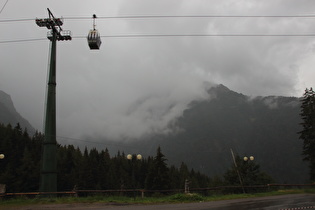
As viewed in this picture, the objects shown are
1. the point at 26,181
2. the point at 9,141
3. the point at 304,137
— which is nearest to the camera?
the point at 304,137

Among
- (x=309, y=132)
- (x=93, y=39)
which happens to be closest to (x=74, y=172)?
(x=309, y=132)

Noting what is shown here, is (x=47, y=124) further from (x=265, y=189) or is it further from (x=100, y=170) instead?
(x=100, y=170)

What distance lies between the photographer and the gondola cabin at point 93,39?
26391 millimetres

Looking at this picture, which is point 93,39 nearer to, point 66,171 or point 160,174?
point 160,174

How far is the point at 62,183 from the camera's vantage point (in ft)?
285

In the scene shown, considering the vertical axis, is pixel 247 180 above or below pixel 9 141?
below

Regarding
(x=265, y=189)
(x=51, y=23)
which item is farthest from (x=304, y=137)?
(x=51, y=23)

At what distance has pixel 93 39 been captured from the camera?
26422 mm

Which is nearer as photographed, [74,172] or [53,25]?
[53,25]

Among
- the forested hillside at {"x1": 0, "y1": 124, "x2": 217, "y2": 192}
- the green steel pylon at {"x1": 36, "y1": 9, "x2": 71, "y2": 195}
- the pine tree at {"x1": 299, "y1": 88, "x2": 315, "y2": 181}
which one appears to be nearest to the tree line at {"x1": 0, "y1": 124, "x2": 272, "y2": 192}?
the forested hillside at {"x1": 0, "y1": 124, "x2": 217, "y2": 192}

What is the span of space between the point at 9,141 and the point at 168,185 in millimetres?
49294

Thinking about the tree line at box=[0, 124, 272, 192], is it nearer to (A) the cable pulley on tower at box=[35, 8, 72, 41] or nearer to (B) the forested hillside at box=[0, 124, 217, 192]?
(B) the forested hillside at box=[0, 124, 217, 192]

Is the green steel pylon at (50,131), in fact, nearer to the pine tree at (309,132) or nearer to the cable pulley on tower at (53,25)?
the cable pulley on tower at (53,25)

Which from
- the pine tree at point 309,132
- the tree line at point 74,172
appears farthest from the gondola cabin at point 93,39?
the tree line at point 74,172
